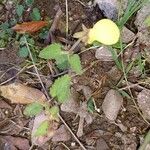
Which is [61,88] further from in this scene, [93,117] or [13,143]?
[13,143]

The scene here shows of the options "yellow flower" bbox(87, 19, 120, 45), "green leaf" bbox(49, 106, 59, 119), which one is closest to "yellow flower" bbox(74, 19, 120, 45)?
"yellow flower" bbox(87, 19, 120, 45)

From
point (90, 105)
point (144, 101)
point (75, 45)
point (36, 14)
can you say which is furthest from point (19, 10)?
point (144, 101)

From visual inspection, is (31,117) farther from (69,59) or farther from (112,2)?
(112,2)

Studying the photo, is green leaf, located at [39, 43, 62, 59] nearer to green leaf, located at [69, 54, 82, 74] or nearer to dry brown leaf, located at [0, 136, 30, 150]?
green leaf, located at [69, 54, 82, 74]

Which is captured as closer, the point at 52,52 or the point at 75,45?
the point at 52,52

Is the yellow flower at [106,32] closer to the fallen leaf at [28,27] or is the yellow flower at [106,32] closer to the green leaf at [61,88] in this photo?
the green leaf at [61,88]

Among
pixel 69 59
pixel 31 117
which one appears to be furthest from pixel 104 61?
pixel 31 117
